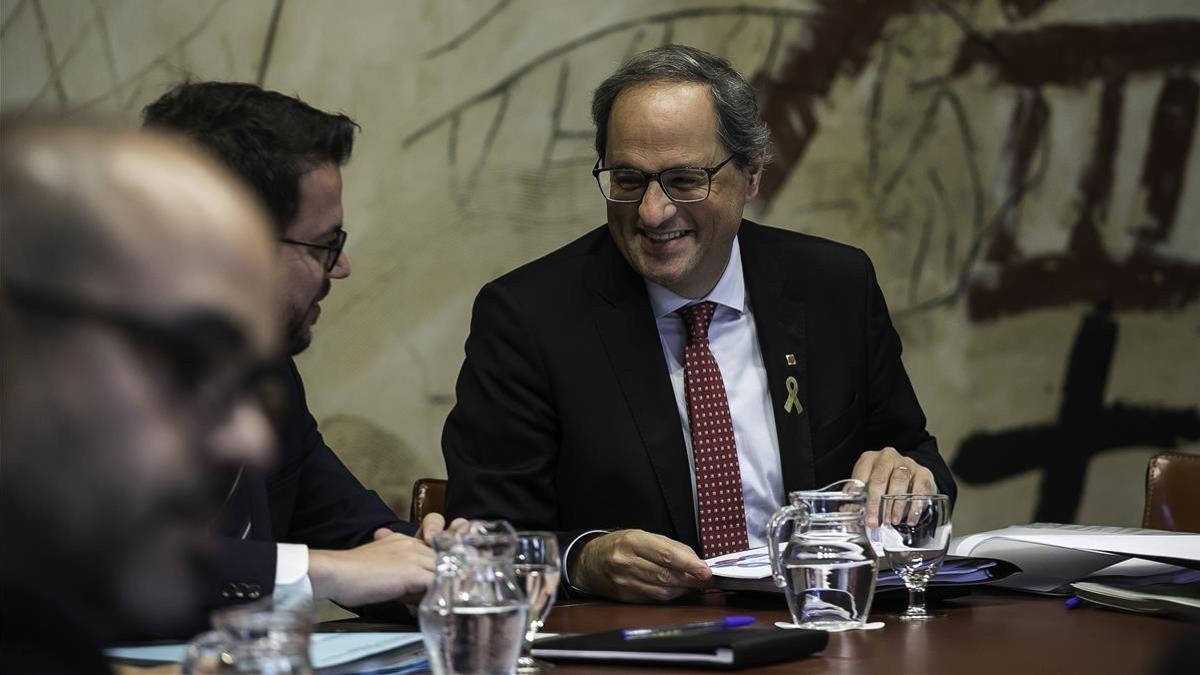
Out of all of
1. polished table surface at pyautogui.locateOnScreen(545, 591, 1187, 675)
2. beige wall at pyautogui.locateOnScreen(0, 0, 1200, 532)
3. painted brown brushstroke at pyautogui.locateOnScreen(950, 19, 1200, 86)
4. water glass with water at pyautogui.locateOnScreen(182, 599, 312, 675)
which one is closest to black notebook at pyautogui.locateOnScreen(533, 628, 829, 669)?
polished table surface at pyautogui.locateOnScreen(545, 591, 1187, 675)

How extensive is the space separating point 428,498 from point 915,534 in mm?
1213

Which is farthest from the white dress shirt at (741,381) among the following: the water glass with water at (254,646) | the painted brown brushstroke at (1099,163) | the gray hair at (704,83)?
the painted brown brushstroke at (1099,163)

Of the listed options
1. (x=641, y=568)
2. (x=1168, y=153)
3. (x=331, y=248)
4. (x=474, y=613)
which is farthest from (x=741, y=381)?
(x=1168, y=153)

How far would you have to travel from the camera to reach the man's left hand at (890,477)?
235cm

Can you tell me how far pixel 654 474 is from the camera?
106 inches

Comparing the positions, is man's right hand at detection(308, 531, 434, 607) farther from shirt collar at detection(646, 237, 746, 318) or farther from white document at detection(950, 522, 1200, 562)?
shirt collar at detection(646, 237, 746, 318)

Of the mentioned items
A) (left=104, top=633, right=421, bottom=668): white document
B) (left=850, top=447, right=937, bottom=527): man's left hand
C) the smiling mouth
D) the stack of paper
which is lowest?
(left=104, top=633, right=421, bottom=668): white document

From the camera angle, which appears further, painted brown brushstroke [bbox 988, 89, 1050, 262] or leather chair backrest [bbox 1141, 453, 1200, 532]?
painted brown brushstroke [bbox 988, 89, 1050, 262]

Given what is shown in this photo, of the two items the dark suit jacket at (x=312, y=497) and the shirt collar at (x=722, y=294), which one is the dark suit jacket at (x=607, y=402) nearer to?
the shirt collar at (x=722, y=294)

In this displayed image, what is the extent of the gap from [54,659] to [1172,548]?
1803 millimetres

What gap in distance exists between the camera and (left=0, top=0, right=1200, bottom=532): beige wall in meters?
3.61

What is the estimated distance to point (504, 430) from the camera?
268 centimetres

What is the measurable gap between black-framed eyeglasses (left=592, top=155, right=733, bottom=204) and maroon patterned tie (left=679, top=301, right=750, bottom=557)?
30 centimetres

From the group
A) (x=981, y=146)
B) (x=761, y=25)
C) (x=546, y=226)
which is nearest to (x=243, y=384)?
(x=546, y=226)
